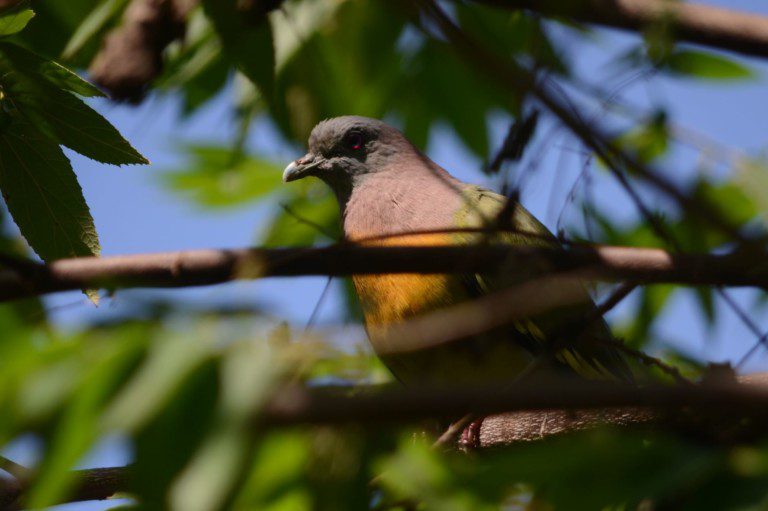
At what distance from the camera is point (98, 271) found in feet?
7.62

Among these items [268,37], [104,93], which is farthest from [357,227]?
[104,93]

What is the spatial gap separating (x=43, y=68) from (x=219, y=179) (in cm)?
269

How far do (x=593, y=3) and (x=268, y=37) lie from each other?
3.37ft

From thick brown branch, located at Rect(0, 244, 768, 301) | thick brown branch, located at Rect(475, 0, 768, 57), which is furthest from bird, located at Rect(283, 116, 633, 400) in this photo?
thick brown branch, located at Rect(475, 0, 768, 57)

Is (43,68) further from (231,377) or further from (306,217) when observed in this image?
(306,217)

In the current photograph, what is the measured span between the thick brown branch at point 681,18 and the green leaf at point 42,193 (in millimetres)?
1269

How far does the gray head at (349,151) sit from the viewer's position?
511 centimetres

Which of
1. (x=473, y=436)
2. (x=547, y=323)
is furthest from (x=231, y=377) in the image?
(x=547, y=323)

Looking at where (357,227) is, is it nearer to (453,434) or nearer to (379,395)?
(453,434)

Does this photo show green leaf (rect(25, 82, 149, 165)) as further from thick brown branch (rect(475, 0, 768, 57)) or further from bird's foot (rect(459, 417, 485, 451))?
bird's foot (rect(459, 417, 485, 451))

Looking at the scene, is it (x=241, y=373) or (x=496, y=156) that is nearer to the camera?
(x=241, y=373)

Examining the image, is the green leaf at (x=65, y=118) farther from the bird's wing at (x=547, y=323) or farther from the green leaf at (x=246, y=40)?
the bird's wing at (x=547, y=323)

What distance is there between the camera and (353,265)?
228 cm

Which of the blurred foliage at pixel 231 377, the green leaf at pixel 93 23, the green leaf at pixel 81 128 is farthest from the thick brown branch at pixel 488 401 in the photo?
the green leaf at pixel 93 23
